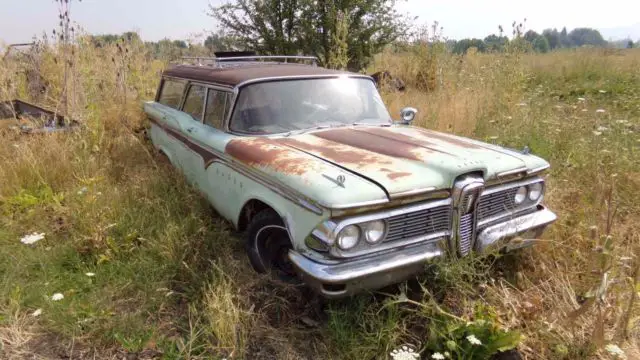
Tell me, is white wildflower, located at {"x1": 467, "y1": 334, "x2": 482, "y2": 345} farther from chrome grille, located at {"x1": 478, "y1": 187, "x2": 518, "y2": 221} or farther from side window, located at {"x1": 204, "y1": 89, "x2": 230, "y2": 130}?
side window, located at {"x1": 204, "y1": 89, "x2": 230, "y2": 130}

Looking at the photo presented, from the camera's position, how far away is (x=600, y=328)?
7.16 ft

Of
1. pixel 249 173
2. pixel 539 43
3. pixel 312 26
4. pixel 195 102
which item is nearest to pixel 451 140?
pixel 249 173

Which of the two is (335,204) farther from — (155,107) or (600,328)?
(155,107)

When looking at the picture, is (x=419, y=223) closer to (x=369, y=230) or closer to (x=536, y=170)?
(x=369, y=230)

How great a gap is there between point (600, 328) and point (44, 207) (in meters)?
4.49

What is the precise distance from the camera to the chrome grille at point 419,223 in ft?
7.95

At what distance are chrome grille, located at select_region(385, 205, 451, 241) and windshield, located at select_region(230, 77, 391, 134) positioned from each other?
138cm

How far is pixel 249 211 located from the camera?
10.3 ft

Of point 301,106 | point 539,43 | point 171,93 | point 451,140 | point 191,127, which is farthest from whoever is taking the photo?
point 539,43

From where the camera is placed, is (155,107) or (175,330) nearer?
(175,330)

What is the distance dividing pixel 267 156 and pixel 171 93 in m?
2.69

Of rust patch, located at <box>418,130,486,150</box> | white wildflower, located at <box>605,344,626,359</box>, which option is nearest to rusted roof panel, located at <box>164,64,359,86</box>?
rust patch, located at <box>418,130,486,150</box>

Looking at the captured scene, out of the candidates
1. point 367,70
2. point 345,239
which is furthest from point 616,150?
point 367,70

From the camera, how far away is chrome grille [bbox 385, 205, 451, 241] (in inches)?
95.3
